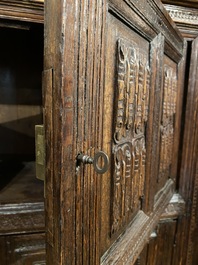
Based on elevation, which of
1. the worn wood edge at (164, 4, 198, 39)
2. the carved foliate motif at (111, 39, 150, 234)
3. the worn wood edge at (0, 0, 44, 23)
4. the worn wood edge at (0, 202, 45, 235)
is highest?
the worn wood edge at (164, 4, 198, 39)

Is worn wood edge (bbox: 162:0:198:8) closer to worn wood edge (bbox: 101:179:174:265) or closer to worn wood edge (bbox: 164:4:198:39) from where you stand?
worn wood edge (bbox: 164:4:198:39)

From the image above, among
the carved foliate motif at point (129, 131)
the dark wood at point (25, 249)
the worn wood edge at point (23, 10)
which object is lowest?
the dark wood at point (25, 249)

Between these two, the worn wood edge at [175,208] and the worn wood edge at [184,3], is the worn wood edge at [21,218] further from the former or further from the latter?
the worn wood edge at [184,3]

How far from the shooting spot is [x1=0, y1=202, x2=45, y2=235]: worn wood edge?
3.05 feet

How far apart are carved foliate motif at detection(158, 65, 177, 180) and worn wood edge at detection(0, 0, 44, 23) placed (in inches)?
21.4

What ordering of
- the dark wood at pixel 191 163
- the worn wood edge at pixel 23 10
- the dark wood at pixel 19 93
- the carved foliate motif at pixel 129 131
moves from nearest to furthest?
the carved foliate motif at pixel 129 131 < the worn wood edge at pixel 23 10 < the dark wood at pixel 191 163 < the dark wood at pixel 19 93

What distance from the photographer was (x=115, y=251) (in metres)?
0.57

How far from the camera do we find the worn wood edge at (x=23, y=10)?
772 mm

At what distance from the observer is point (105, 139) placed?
0.50 m

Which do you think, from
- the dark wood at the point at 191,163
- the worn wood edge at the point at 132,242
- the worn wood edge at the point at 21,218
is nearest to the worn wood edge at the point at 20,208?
the worn wood edge at the point at 21,218

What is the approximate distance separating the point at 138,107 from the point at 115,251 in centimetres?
41

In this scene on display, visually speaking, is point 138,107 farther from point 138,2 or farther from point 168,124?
point 168,124

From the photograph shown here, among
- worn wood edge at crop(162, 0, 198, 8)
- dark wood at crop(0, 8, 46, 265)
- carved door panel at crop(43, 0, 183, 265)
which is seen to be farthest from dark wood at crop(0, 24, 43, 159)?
carved door panel at crop(43, 0, 183, 265)

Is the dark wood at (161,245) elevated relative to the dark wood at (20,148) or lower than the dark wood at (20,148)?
lower
